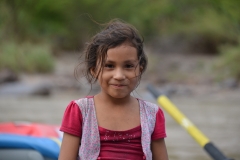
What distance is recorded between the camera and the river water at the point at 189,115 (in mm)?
5182

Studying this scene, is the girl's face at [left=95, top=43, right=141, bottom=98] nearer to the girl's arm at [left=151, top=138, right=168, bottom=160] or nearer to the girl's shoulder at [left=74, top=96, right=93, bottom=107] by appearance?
the girl's shoulder at [left=74, top=96, right=93, bottom=107]

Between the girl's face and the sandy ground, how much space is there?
13.7 inches

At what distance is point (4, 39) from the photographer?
17.2 meters

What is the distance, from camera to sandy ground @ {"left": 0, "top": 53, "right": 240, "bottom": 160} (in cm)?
539

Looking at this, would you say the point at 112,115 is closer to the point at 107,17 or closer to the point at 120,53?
the point at 120,53

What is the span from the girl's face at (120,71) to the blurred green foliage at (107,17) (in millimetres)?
13024

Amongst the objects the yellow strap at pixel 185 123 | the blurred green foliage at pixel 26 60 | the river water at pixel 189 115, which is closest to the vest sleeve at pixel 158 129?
the yellow strap at pixel 185 123

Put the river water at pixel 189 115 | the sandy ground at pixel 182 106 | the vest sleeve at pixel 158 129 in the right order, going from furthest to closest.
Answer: the sandy ground at pixel 182 106 → the river water at pixel 189 115 → the vest sleeve at pixel 158 129

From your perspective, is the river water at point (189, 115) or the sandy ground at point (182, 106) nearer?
the river water at point (189, 115)

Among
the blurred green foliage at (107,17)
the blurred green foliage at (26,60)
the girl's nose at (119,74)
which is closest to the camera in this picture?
the girl's nose at (119,74)

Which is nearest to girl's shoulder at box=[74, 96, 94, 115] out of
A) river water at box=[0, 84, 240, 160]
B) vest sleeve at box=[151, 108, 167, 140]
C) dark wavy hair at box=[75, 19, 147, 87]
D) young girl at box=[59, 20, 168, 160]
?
young girl at box=[59, 20, 168, 160]

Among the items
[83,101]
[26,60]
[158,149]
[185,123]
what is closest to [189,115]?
[185,123]

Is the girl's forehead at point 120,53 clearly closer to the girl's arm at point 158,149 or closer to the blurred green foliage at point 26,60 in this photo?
the girl's arm at point 158,149

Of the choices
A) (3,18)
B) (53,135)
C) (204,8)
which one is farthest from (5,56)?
(53,135)
